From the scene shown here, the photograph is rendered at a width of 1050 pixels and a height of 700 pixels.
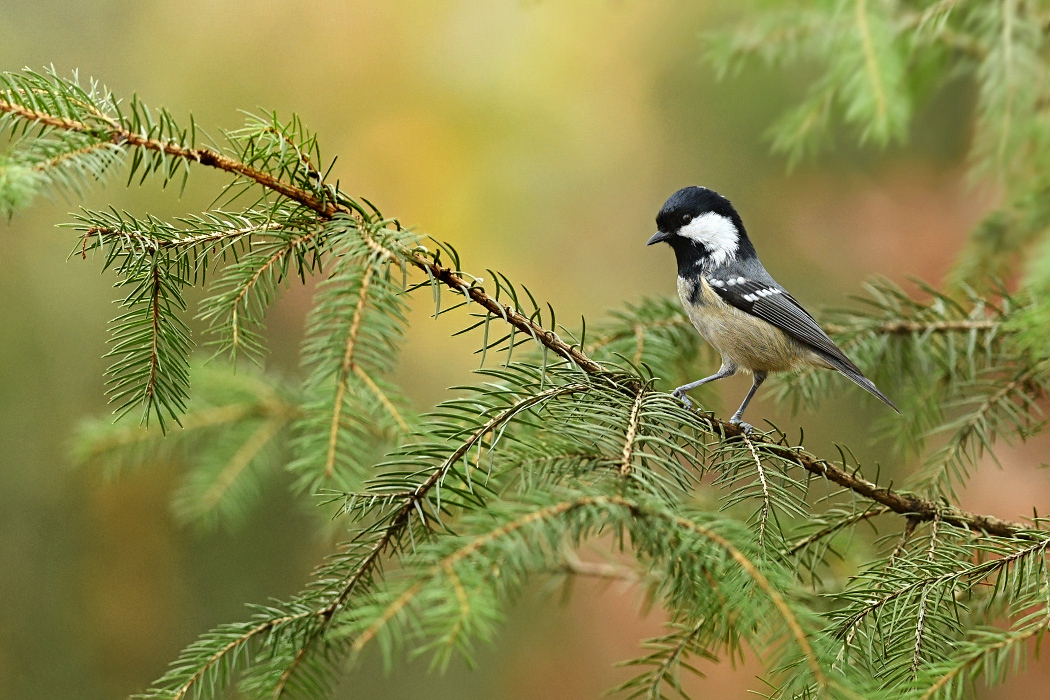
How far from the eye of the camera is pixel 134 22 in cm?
231

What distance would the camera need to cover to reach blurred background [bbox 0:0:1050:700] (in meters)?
2.01

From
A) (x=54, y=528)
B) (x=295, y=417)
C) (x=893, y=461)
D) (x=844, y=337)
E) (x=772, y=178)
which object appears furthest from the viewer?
(x=772, y=178)

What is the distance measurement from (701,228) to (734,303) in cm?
16

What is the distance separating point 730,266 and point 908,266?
1.39 metres

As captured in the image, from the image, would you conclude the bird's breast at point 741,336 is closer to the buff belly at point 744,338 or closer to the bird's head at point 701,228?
the buff belly at point 744,338

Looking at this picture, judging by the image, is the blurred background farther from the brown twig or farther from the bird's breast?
the brown twig

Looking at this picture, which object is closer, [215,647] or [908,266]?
[215,647]

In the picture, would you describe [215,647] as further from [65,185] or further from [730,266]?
[730,266]

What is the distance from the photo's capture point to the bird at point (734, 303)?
128 centimetres

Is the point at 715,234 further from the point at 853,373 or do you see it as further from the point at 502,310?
the point at 502,310

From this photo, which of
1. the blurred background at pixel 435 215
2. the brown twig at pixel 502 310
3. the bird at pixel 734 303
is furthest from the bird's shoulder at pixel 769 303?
the blurred background at pixel 435 215

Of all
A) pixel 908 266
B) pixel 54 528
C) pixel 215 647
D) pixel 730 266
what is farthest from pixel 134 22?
pixel 908 266

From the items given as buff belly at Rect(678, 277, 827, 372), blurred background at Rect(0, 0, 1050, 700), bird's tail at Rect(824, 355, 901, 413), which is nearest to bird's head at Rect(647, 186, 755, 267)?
buff belly at Rect(678, 277, 827, 372)

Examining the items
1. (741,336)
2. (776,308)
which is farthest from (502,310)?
(776,308)
